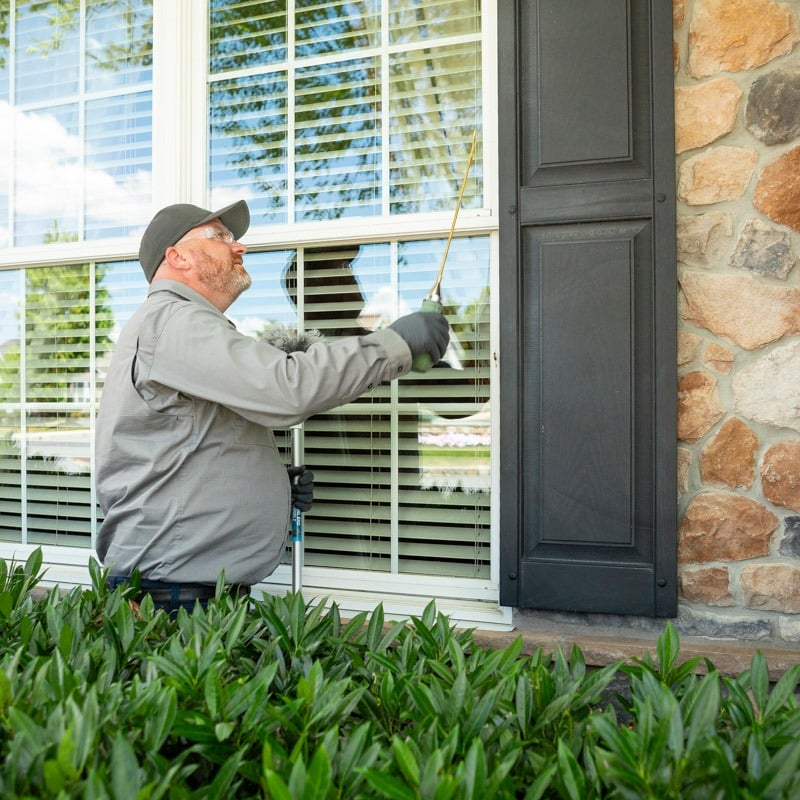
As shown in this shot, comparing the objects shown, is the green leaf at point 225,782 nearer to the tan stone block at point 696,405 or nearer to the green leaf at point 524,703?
the green leaf at point 524,703

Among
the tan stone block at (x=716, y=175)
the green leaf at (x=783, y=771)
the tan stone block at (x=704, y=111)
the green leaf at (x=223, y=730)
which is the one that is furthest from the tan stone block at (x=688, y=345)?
the green leaf at (x=223, y=730)

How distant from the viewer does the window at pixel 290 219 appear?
2555 millimetres

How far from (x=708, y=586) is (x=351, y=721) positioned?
1360mm

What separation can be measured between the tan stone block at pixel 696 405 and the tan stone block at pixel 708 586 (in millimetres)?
379

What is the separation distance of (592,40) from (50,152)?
221cm

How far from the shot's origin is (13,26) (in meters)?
3.18

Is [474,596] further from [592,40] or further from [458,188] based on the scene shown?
[592,40]

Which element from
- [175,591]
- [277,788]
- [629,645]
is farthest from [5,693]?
[629,645]

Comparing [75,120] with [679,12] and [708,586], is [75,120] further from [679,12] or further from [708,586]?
[708,586]

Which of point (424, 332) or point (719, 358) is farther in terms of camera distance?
point (719, 358)

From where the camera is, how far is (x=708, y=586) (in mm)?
2160

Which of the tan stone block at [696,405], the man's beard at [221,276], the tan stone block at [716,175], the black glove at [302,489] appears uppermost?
the tan stone block at [716,175]

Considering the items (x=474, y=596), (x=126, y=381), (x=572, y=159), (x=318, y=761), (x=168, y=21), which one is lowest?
(x=474, y=596)

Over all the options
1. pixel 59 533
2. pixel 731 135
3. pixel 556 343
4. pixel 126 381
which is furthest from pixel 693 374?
pixel 59 533
